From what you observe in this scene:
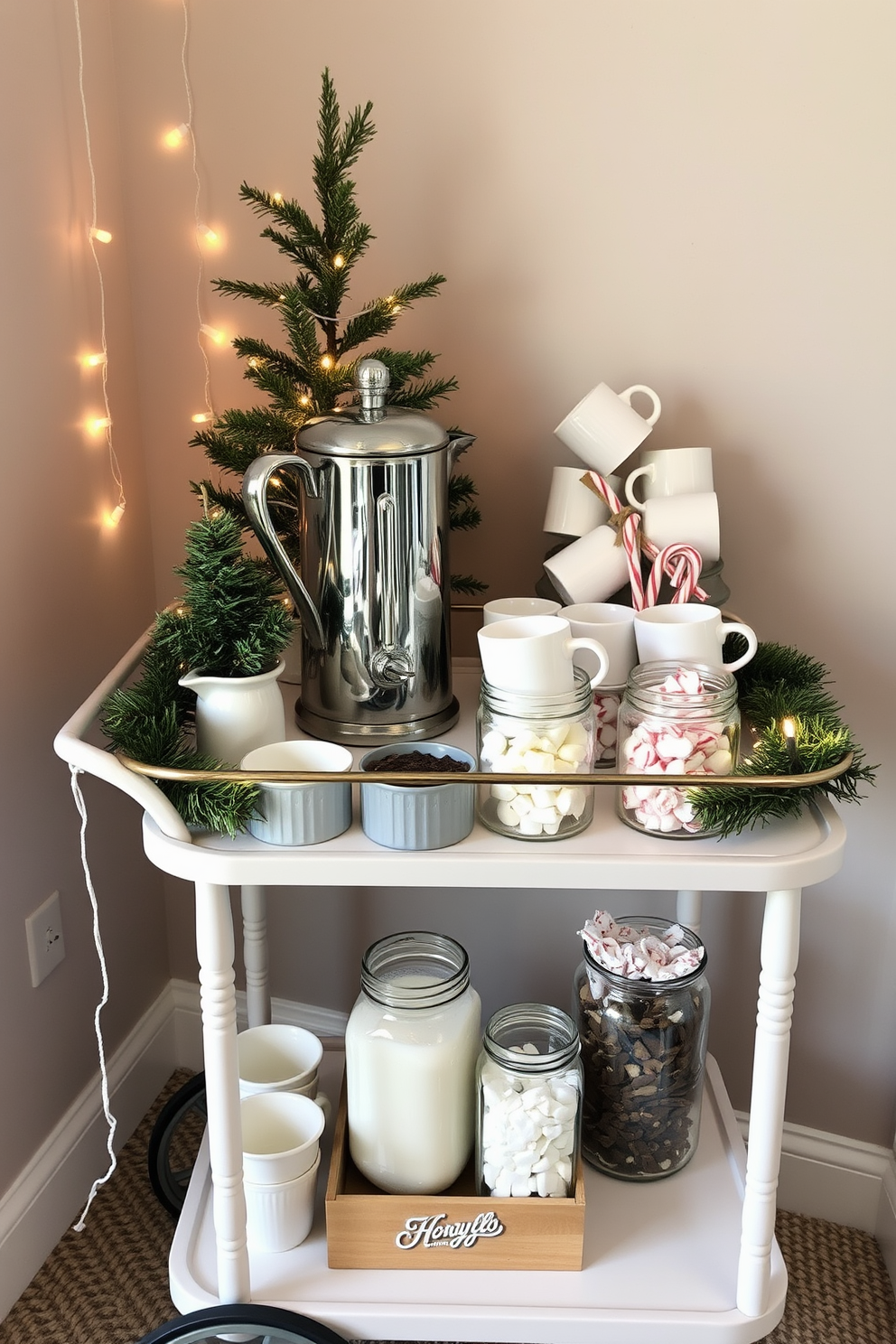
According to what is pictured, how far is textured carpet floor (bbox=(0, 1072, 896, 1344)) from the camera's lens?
128cm

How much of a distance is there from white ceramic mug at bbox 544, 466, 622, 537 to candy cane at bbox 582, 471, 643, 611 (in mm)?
10

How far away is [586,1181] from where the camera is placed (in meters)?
1.20

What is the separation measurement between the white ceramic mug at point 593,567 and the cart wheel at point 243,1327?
71cm

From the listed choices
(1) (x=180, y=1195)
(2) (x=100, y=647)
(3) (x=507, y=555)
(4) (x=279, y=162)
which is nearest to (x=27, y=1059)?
(1) (x=180, y=1195)

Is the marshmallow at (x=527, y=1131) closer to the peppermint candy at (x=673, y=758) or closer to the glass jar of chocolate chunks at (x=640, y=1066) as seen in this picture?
the glass jar of chocolate chunks at (x=640, y=1066)

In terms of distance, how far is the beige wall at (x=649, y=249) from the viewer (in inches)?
45.6

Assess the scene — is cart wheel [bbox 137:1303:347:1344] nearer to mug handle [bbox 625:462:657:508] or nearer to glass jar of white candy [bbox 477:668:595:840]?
glass jar of white candy [bbox 477:668:595:840]

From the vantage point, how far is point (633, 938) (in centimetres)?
122

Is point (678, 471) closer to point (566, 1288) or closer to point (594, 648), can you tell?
point (594, 648)

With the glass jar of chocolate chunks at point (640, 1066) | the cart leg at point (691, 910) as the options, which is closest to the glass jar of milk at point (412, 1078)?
the glass jar of chocolate chunks at point (640, 1066)

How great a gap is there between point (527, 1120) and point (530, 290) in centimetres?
85

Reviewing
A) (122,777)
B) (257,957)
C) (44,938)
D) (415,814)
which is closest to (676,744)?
(415,814)

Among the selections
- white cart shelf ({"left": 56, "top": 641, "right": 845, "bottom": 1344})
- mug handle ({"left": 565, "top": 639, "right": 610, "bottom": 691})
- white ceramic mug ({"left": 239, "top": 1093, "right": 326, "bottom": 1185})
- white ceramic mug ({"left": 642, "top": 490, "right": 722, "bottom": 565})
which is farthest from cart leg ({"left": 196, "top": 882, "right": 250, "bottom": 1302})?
white ceramic mug ({"left": 642, "top": 490, "right": 722, "bottom": 565})

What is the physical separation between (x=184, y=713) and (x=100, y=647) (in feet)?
1.25
